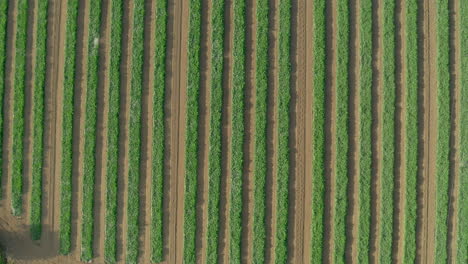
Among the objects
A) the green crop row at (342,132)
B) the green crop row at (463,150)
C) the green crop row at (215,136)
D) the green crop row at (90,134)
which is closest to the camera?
the green crop row at (463,150)

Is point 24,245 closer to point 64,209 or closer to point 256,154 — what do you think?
point 64,209

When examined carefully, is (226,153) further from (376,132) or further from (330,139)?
(376,132)

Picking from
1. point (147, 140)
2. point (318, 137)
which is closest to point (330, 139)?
point (318, 137)

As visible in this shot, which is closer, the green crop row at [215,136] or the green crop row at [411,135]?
the green crop row at [411,135]

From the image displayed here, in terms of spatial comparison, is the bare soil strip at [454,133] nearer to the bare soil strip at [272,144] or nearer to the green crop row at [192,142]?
the bare soil strip at [272,144]

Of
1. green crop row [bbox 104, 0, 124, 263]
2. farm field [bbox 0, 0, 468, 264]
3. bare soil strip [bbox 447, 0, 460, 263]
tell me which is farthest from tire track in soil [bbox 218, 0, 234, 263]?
bare soil strip [bbox 447, 0, 460, 263]

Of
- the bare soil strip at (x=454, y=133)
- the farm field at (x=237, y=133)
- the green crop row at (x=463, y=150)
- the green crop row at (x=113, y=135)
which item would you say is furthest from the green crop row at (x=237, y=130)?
the green crop row at (x=463, y=150)
